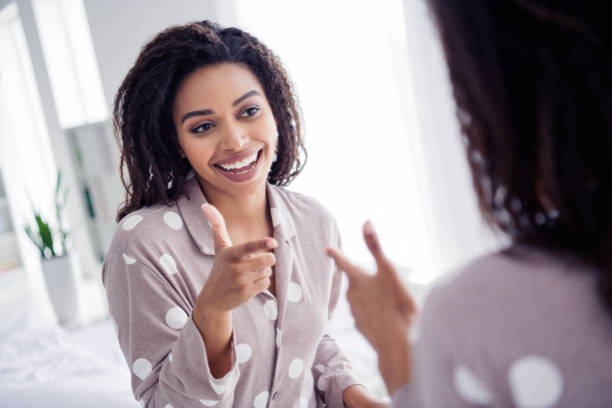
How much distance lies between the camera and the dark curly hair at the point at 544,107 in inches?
15.5

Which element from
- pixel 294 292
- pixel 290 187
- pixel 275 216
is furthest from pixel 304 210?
pixel 290 187

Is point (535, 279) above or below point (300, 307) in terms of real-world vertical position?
above

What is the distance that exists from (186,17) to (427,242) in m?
2.13

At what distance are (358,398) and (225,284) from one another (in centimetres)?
48

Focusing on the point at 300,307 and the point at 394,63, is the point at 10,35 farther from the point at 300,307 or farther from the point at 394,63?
the point at 300,307

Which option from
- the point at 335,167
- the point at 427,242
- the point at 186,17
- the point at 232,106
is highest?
the point at 186,17

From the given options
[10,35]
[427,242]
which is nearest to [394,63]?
[427,242]

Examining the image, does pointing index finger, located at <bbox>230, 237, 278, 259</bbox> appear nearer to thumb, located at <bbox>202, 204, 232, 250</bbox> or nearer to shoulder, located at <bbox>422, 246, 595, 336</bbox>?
thumb, located at <bbox>202, 204, 232, 250</bbox>

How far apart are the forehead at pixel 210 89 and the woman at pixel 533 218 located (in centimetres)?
63

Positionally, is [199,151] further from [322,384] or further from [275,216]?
[322,384]

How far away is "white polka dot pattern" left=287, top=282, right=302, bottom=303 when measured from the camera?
1051mm

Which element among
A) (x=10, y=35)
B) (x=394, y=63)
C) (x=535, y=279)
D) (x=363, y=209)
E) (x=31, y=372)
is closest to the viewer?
(x=535, y=279)

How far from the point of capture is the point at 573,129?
0.40 m

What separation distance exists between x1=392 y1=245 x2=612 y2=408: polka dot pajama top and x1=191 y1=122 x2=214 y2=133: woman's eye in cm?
Answer: 72
